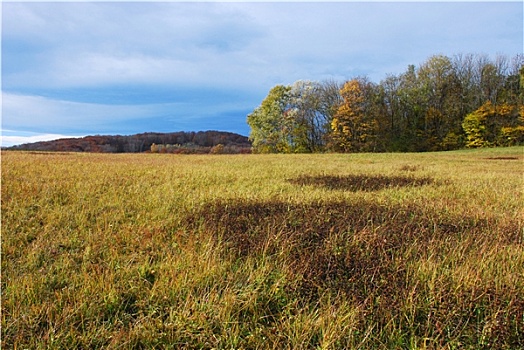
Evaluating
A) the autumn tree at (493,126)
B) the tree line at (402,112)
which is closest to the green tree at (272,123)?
the tree line at (402,112)

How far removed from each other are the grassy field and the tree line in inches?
1653

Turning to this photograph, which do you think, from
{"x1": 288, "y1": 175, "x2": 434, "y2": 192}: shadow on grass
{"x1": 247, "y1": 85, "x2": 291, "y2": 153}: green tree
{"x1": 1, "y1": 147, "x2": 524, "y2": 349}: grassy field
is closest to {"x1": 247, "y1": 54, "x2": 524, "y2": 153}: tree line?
{"x1": 247, "y1": 85, "x2": 291, "y2": 153}: green tree

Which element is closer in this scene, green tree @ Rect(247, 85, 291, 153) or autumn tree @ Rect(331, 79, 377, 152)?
autumn tree @ Rect(331, 79, 377, 152)

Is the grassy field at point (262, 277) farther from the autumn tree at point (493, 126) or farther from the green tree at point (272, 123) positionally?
the autumn tree at point (493, 126)

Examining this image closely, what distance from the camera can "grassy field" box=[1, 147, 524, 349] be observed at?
2512 mm

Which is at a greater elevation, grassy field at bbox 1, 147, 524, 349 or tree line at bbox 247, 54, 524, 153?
tree line at bbox 247, 54, 524, 153

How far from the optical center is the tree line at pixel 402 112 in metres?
43.6

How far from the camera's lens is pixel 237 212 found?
605 centimetres

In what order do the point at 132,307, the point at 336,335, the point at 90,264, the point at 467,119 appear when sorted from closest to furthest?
the point at 336,335 < the point at 132,307 < the point at 90,264 < the point at 467,119

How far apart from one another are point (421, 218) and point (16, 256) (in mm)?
6643

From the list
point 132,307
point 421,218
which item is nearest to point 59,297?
point 132,307

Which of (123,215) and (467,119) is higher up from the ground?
(467,119)

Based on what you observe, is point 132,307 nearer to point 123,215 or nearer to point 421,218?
point 123,215

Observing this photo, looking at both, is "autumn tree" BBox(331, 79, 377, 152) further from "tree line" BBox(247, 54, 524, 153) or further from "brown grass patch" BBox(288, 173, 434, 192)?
"brown grass patch" BBox(288, 173, 434, 192)
